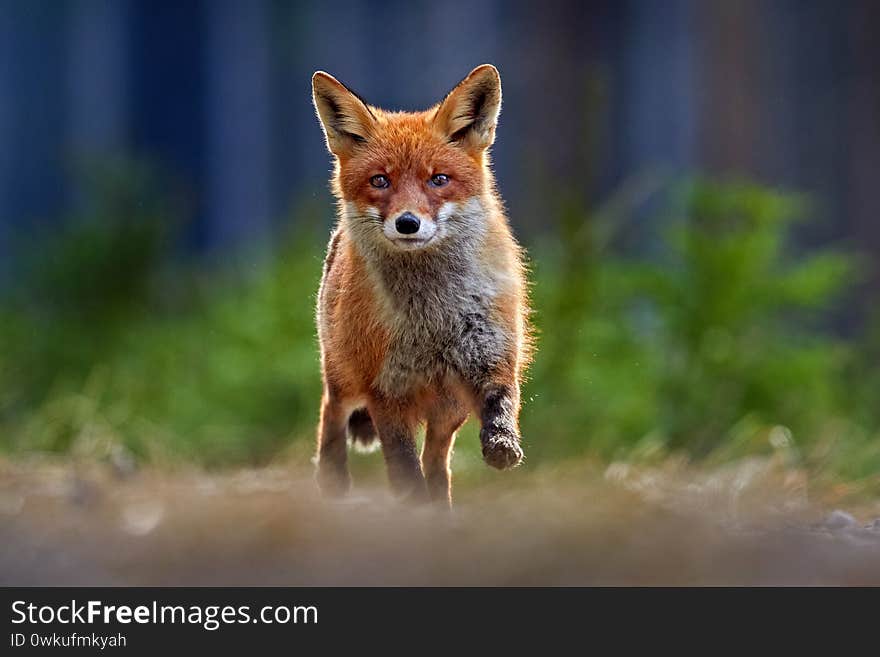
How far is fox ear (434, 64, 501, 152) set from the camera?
157 inches

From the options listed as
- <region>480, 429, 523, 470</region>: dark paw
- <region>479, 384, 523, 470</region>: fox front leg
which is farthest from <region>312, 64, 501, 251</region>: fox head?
<region>480, 429, 523, 470</region>: dark paw

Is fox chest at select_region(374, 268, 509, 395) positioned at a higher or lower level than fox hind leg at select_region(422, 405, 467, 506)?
higher

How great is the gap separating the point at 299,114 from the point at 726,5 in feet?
23.1

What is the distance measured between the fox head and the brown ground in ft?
2.86

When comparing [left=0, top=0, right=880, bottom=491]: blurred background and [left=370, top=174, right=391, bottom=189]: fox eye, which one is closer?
[left=370, top=174, right=391, bottom=189]: fox eye

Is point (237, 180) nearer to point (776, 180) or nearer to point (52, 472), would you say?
point (776, 180)

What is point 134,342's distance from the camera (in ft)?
33.0

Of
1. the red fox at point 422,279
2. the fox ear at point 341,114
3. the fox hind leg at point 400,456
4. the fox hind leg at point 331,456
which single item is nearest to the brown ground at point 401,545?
the fox hind leg at point 400,456

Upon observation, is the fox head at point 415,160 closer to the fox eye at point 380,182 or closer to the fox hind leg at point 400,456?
the fox eye at point 380,182

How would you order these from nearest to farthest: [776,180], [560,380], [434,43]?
[560,380] < [776,180] < [434,43]

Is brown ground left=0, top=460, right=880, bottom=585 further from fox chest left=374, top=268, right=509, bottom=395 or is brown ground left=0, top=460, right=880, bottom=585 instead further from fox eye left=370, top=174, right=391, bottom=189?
fox eye left=370, top=174, right=391, bottom=189

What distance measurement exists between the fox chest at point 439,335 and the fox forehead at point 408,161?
1.07ft

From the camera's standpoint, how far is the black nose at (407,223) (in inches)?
150

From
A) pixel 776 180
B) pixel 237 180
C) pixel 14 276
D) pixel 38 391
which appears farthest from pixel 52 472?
pixel 237 180
